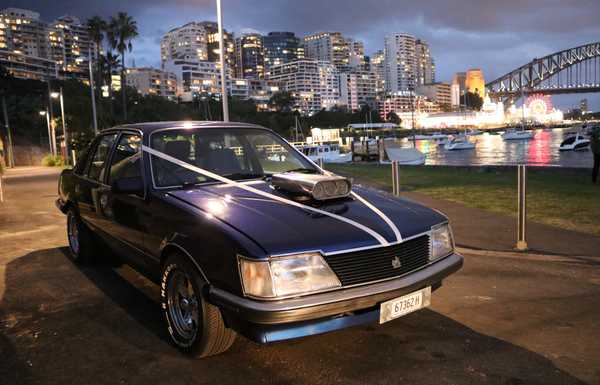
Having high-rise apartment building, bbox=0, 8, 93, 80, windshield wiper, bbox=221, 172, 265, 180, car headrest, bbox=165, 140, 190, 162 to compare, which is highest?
high-rise apartment building, bbox=0, 8, 93, 80

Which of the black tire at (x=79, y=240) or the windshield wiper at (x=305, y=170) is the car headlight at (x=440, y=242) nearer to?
the windshield wiper at (x=305, y=170)

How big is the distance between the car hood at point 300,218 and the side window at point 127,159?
2.52ft

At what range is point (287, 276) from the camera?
3059 mm

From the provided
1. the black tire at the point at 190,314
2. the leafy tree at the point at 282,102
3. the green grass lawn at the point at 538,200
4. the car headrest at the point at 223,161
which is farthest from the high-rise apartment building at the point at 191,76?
the black tire at the point at 190,314

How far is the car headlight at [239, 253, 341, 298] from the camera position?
9.89 feet

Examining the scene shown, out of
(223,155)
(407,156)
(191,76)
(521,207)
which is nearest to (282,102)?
(191,76)

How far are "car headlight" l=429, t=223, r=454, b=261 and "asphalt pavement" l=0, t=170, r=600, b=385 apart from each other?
25.2 inches

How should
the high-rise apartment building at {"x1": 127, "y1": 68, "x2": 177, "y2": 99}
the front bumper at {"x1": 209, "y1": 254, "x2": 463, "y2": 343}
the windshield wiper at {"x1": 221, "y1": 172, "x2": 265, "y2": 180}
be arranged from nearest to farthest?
the front bumper at {"x1": 209, "y1": 254, "x2": 463, "y2": 343} → the windshield wiper at {"x1": 221, "y1": 172, "x2": 265, "y2": 180} → the high-rise apartment building at {"x1": 127, "y1": 68, "x2": 177, "y2": 99}

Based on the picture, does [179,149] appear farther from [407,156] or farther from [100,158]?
[407,156]

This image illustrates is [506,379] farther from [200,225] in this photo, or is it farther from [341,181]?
[200,225]

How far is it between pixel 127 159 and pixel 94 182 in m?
0.86

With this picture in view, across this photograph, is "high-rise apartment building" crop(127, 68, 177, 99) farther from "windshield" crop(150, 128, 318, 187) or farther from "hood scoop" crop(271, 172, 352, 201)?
"hood scoop" crop(271, 172, 352, 201)

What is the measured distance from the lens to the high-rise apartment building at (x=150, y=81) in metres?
173

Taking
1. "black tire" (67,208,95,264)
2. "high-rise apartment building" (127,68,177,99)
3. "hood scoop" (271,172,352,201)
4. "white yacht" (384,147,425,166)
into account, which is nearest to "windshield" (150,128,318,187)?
"hood scoop" (271,172,352,201)
